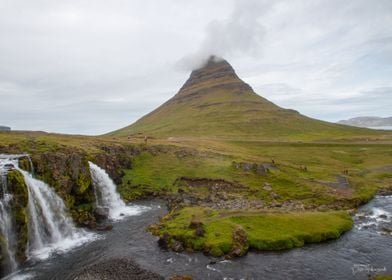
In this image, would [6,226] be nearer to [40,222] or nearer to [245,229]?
[40,222]

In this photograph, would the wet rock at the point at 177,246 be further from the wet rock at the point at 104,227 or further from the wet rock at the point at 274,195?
the wet rock at the point at 274,195

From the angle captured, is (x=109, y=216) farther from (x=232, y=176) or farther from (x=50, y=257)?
(x=232, y=176)

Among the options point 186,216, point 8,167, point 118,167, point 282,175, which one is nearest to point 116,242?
point 186,216

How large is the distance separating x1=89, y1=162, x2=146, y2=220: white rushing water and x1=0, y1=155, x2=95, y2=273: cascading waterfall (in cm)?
1295


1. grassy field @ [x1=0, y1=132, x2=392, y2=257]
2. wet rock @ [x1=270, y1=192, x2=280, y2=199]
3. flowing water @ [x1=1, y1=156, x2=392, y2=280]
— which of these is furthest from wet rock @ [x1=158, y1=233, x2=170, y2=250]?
wet rock @ [x1=270, y1=192, x2=280, y2=199]

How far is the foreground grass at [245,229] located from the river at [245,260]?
1645 millimetres

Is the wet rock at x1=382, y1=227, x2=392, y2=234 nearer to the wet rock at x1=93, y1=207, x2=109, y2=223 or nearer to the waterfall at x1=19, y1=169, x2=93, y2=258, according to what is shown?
the waterfall at x1=19, y1=169, x2=93, y2=258

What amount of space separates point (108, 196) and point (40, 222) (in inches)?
962

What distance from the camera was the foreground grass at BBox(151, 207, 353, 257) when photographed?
48.9m

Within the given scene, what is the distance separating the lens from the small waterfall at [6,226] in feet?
143

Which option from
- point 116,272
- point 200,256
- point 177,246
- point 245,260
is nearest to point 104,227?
point 177,246

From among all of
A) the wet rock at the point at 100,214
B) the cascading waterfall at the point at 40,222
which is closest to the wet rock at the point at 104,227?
the cascading waterfall at the point at 40,222

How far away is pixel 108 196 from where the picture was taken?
77375 mm

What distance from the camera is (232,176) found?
93.1 meters
